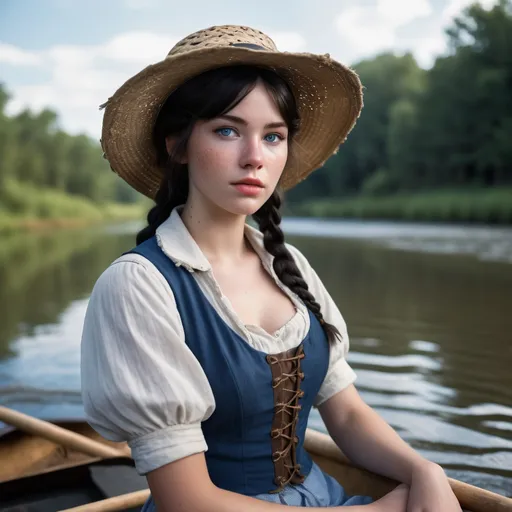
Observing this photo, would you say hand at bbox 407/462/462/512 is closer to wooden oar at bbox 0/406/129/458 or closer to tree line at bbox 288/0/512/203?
wooden oar at bbox 0/406/129/458

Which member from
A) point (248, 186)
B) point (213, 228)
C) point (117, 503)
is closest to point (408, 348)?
point (117, 503)

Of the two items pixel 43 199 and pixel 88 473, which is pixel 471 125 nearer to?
pixel 43 199

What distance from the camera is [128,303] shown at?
1368 mm

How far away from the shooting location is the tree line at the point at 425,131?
1243 inches

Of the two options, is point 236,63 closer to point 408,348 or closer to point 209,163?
point 209,163

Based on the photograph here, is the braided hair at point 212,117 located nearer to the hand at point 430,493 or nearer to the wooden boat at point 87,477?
the hand at point 430,493

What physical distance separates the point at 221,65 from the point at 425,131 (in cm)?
3584

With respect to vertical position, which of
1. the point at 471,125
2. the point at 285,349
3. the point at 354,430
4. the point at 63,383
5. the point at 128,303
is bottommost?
the point at 63,383

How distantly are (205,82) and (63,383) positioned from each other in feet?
11.5

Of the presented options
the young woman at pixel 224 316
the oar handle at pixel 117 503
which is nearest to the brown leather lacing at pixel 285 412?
the young woman at pixel 224 316

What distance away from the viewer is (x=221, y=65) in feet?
4.91

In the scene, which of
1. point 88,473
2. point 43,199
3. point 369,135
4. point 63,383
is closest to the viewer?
point 88,473

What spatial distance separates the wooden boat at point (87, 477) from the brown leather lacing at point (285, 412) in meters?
0.34

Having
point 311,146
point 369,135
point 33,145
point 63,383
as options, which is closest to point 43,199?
point 33,145
